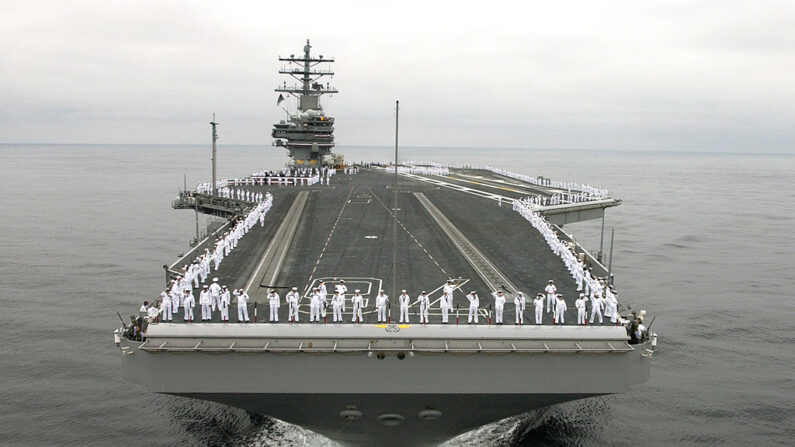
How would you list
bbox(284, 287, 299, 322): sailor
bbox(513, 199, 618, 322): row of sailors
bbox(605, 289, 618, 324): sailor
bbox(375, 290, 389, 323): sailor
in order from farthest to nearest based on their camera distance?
bbox(513, 199, 618, 322): row of sailors → bbox(605, 289, 618, 324): sailor → bbox(375, 290, 389, 323): sailor → bbox(284, 287, 299, 322): sailor

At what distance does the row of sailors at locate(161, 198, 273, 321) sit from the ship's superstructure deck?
0.40m

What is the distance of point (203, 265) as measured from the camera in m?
19.2

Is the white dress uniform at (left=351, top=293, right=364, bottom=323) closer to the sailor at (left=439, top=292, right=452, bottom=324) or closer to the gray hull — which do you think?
the gray hull

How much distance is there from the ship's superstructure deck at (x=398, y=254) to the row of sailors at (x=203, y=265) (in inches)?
15.8

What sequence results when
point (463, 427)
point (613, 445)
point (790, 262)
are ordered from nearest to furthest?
point (463, 427), point (613, 445), point (790, 262)

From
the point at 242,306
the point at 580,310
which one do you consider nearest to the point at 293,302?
the point at 242,306

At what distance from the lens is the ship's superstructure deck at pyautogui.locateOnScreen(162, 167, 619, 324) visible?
18234 millimetres

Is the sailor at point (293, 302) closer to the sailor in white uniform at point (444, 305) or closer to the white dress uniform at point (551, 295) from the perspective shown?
the sailor in white uniform at point (444, 305)

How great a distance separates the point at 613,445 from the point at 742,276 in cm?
2441

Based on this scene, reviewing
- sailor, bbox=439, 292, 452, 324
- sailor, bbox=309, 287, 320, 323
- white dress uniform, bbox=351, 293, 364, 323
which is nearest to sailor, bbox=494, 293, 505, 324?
sailor, bbox=439, 292, 452, 324

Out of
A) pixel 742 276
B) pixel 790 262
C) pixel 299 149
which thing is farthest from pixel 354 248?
pixel 299 149

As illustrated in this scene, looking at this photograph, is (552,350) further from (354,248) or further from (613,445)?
(354,248)

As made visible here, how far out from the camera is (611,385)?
13773mm

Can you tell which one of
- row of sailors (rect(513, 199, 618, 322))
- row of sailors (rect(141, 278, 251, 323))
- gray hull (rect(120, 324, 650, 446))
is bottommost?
gray hull (rect(120, 324, 650, 446))
